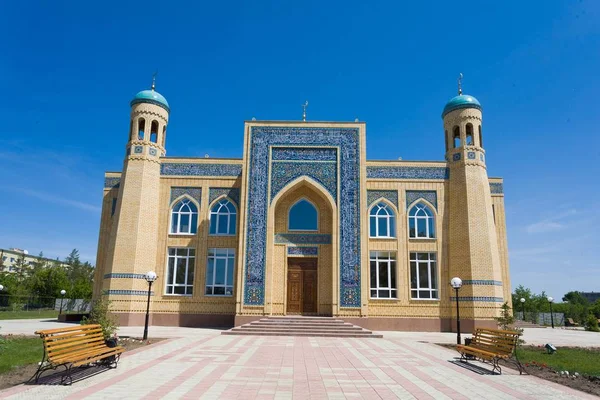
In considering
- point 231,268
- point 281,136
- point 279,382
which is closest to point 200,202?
point 231,268

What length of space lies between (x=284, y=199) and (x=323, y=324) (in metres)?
5.64

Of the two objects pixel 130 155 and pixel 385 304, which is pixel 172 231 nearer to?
pixel 130 155

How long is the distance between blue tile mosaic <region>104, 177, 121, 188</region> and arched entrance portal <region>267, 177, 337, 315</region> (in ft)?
24.2

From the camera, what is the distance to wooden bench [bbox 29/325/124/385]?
6.49 meters

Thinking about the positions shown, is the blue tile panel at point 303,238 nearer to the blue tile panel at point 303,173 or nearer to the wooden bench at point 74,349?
the blue tile panel at point 303,173

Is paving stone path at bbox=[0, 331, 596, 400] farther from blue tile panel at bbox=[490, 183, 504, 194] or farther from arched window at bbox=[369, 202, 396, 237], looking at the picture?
blue tile panel at bbox=[490, 183, 504, 194]

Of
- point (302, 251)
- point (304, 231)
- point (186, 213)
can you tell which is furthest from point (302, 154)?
point (186, 213)

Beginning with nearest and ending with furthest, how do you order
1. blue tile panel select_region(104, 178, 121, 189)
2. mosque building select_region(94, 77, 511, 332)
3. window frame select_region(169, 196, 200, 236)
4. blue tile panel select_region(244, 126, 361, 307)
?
blue tile panel select_region(244, 126, 361, 307)
mosque building select_region(94, 77, 511, 332)
window frame select_region(169, 196, 200, 236)
blue tile panel select_region(104, 178, 121, 189)

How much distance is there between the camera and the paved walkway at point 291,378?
6.02 meters

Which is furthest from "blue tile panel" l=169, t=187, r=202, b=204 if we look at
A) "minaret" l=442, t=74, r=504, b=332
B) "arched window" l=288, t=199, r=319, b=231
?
"minaret" l=442, t=74, r=504, b=332

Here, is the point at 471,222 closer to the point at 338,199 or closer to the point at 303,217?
the point at 338,199

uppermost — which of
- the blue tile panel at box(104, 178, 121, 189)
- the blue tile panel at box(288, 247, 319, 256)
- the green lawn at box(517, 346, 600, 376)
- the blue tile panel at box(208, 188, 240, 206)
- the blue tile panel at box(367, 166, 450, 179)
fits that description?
the blue tile panel at box(367, 166, 450, 179)

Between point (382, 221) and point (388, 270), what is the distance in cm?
208

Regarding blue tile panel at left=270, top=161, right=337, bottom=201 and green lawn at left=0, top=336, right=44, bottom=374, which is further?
blue tile panel at left=270, top=161, right=337, bottom=201
